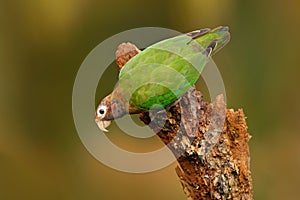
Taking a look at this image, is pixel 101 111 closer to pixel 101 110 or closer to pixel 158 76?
pixel 101 110

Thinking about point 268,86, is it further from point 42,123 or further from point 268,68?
point 42,123

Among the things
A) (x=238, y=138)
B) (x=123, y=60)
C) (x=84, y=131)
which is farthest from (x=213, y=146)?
(x=84, y=131)

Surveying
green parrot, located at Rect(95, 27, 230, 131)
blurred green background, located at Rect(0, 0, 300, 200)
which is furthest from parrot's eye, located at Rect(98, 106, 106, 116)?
blurred green background, located at Rect(0, 0, 300, 200)

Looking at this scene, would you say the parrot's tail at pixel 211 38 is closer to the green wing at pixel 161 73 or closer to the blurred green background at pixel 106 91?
the green wing at pixel 161 73

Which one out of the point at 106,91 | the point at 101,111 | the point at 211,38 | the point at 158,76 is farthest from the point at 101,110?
the point at 106,91

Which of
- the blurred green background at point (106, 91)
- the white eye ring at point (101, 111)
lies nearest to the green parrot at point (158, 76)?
the white eye ring at point (101, 111)

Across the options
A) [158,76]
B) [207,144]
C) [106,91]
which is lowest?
[207,144]
